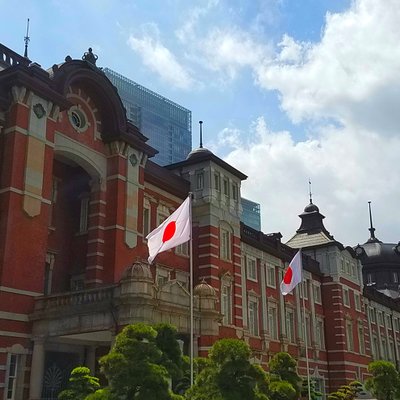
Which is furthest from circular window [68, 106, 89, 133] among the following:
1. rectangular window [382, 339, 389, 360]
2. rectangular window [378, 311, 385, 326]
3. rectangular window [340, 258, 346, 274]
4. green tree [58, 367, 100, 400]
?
rectangular window [382, 339, 389, 360]

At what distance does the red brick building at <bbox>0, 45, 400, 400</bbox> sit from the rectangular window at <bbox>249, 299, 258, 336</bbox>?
2.5 inches

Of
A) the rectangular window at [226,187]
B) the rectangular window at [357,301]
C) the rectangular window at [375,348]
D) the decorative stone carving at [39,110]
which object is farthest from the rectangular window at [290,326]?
the decorative stone carving at [39,110]

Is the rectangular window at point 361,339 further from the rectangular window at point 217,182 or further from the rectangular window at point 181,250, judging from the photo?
the rectangular window at point 181,250

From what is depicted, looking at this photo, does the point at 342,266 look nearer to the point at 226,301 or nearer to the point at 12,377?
the point at 226,301

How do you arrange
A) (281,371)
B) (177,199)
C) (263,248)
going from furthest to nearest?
(263,248) → (177,199) → (281,371)

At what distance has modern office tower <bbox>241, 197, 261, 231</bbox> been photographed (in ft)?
479

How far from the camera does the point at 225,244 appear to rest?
34.2 metres

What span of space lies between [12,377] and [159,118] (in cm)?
12370

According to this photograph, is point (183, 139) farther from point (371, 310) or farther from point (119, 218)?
point (119, 218)

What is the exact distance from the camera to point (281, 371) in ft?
84.5

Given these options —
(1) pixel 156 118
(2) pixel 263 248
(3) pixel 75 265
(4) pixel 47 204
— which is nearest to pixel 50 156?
(4) pixel 47 204

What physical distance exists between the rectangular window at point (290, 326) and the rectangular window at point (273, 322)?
1.92 m

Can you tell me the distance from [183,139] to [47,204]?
12618 centimetres

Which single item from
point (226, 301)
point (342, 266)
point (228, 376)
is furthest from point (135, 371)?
point (342, 266)
